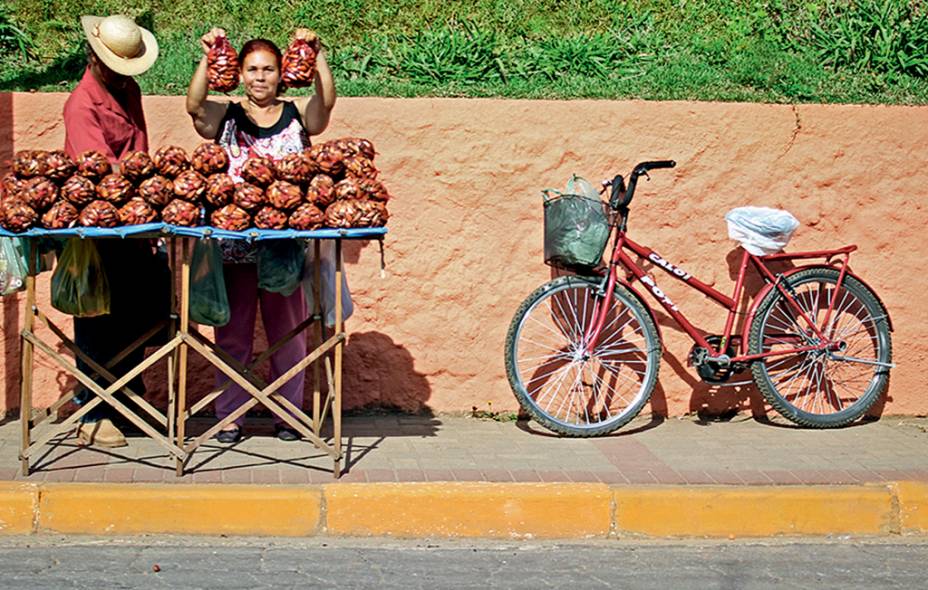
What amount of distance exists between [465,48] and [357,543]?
4181 mm

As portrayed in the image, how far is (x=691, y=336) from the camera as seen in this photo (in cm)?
746

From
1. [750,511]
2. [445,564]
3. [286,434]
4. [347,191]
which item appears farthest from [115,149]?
[750,511]

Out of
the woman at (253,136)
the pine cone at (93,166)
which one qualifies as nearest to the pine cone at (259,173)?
the woman at (253,136)

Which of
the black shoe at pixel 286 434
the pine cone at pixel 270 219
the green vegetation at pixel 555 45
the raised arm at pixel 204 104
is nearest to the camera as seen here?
the pine cone at pixel 270 219

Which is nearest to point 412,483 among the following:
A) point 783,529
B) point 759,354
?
point 783,529

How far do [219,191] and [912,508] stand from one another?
355cm

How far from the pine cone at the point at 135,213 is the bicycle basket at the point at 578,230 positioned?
7.59 feet

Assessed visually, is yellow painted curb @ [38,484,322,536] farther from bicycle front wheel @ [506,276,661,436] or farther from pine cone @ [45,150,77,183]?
bicycle front wheel @ [506,276,661,436]

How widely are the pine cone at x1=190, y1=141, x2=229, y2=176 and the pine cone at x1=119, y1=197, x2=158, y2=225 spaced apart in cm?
33

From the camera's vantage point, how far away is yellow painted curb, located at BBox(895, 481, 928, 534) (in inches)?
240

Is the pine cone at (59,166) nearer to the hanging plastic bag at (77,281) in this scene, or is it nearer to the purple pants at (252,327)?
the hanging plastic bag at (77,281)

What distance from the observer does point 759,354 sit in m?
7.32

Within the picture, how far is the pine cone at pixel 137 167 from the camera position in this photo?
5809mm

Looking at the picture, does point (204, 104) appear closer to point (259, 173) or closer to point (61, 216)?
point (259, 173)
